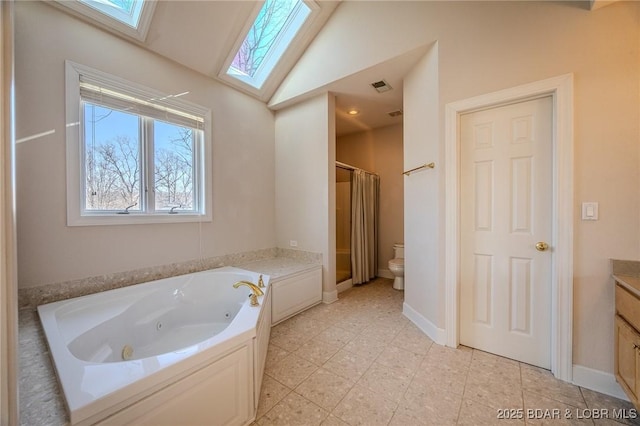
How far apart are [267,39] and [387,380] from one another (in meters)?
3.55

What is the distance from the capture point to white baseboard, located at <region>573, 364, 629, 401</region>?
4.94 ft

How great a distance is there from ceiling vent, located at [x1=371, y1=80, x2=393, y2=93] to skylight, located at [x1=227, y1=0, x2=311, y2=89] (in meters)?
1.04

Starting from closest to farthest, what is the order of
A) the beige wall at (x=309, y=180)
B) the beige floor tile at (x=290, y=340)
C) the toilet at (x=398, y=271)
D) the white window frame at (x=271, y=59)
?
the beige floor tile at (x=290, y=340)
the white window frame at (x=271, y=59)
the beige wall at (x=309, y=180)
the toilet at (x=398, y=271)

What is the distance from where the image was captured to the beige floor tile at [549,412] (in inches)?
53.0

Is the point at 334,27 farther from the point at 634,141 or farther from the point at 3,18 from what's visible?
the point at 3,18

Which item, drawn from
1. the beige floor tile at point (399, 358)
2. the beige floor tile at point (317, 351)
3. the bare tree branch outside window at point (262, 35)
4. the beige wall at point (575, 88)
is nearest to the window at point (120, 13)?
the bare tree branch outside window at point (262, 35)

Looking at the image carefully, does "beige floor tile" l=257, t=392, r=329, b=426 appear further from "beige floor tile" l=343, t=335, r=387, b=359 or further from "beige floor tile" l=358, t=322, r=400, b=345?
"beige floor tile" l=358, t=322, r=400, b=345

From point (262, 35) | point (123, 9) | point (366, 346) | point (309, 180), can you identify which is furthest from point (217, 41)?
point (366, 346)

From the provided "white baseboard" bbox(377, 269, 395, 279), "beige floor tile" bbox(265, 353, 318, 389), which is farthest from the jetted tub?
"white baseboard" bbox(377, 269, 395, 279)

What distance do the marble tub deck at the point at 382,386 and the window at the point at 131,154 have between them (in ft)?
3.09

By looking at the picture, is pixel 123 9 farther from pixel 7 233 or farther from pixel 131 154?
pixel 7 233

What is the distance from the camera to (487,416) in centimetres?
137

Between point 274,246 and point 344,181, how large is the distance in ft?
4.63

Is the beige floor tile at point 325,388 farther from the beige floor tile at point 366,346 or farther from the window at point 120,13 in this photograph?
the window at point 120,13
